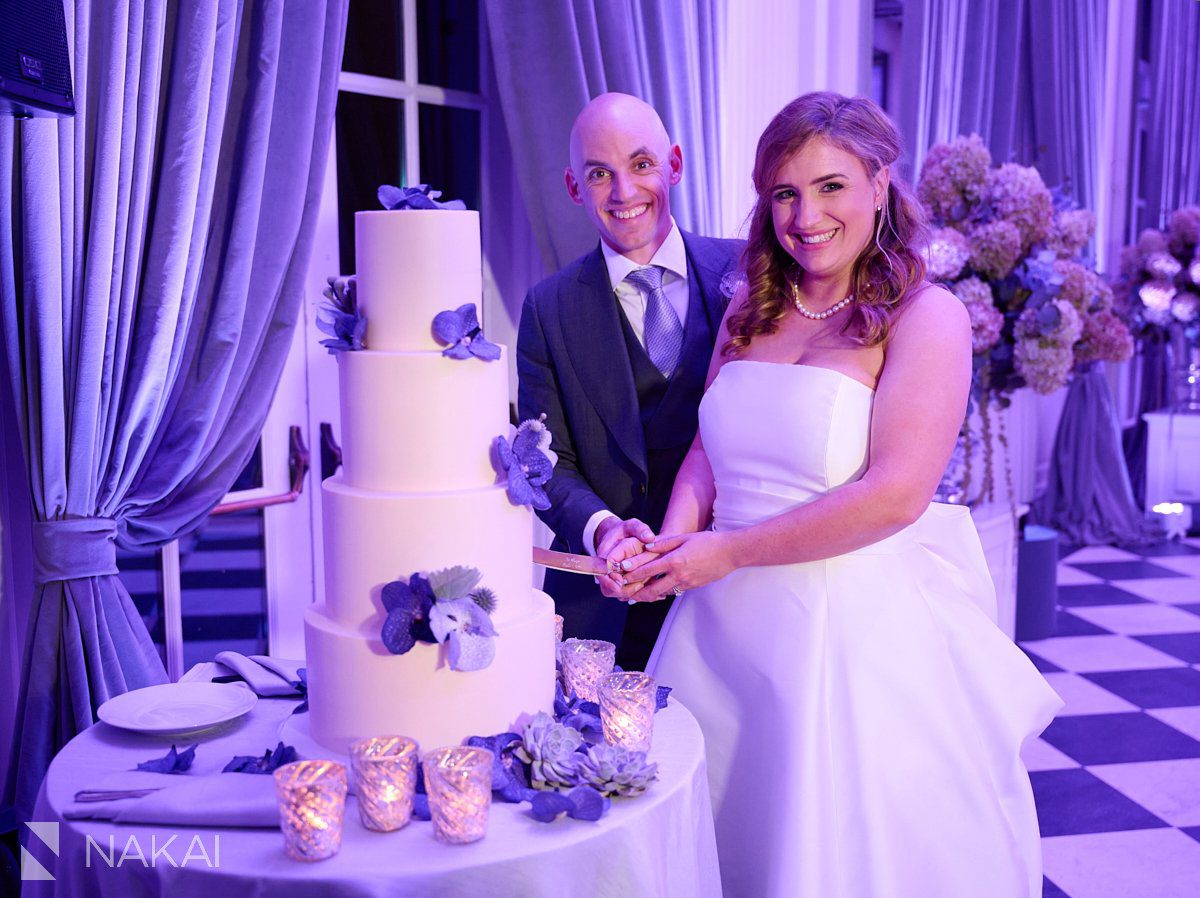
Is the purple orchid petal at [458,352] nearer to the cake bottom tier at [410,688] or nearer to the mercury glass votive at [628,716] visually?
the cake bottom tier at [410,688]

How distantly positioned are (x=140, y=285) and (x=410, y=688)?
4.14 feet

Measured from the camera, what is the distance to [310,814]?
49.8 inches

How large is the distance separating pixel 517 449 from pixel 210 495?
1197mm

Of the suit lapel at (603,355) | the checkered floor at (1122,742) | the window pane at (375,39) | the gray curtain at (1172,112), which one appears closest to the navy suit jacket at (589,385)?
the suit lapel at (603,355)

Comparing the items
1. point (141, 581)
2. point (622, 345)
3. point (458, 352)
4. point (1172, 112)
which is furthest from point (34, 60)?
point (1172, 112)

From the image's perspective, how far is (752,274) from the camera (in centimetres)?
204

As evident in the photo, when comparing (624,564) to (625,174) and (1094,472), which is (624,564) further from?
(1094,472)

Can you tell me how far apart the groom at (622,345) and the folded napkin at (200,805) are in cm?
91

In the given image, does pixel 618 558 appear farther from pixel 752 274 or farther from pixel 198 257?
pixel 198 257

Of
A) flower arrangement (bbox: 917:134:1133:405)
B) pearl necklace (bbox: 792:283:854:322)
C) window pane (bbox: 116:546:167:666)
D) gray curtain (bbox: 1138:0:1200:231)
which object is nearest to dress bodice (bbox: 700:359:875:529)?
pearl necklace (bbox: 792:283:854:322)

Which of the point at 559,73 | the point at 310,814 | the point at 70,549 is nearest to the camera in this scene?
the point at 310,814

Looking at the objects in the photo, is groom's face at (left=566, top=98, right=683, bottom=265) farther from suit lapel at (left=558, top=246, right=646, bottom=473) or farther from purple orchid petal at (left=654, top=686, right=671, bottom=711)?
purple orchid petal at (left=654, top=686, right=671, bottom=711)

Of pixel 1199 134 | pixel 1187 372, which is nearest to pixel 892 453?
pixel 1187 372

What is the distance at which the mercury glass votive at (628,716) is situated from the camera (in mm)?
1526
